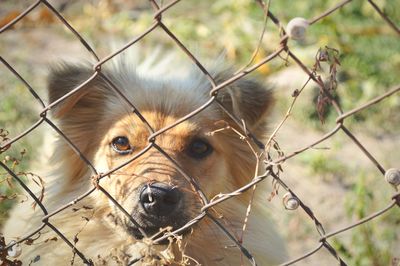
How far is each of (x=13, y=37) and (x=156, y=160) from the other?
185 inches

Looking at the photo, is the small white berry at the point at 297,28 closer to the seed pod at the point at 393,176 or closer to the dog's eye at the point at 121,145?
the seed pod at the point at 393,176

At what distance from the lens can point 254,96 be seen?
3.56 metres

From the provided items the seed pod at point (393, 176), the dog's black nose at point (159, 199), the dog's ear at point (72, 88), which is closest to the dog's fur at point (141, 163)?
the dog's ear at point (72, 88)

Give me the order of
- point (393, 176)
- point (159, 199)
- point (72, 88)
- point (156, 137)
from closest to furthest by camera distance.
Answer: point (393, 176), point (159, 199), point (156, 137), point (72, 88)

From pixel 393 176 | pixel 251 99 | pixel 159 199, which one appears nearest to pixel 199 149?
pixel 251 99

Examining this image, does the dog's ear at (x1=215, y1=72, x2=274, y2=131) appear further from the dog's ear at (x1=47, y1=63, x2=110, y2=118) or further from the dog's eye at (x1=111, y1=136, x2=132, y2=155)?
the dog's ear at (x1=47, y1=63, x2=110, y2=118)

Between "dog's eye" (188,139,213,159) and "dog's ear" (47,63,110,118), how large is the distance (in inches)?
24.0

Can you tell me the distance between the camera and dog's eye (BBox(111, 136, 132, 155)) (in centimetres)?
353

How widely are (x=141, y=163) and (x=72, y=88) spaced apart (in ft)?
2.07

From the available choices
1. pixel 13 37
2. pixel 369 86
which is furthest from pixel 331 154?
pixel 13 37

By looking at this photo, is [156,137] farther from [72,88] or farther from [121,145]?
[72,88]

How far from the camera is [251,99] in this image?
3537 mm

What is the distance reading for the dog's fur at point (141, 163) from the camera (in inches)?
131

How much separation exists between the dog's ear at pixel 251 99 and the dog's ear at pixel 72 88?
2.39 feet
